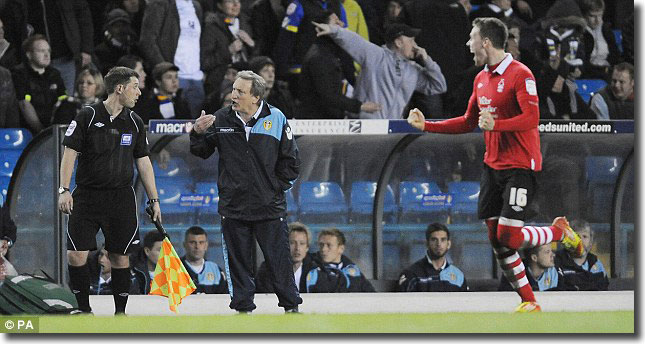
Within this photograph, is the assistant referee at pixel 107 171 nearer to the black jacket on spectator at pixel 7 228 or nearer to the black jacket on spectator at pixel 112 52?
the black jacket on spectator at pixel 7 228

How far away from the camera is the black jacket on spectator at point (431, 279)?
35.2ft

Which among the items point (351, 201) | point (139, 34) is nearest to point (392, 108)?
point (351, 201)

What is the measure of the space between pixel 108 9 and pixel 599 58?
4512 mm

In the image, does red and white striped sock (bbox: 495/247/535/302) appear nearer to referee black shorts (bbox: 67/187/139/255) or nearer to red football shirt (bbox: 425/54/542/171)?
red football shirt (bbox: 425/54/542/171)

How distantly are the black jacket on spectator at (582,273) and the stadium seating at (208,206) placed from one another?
291 cm

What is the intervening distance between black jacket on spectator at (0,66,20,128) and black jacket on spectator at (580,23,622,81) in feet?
16.7

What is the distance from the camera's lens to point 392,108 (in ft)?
35.9

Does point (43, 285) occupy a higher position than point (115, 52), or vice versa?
point (115, 52)

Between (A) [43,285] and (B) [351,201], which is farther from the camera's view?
(B) [351,201]

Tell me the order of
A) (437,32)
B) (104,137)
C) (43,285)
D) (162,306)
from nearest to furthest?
(104,137), (43,285), (162,306), (437,32)

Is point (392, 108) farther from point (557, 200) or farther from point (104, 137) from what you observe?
point (104, 137)

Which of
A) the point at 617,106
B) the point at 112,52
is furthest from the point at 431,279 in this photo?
the point at 112,52

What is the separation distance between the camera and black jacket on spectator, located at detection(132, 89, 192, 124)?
10633mm
